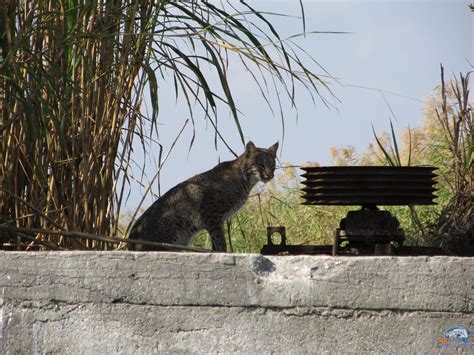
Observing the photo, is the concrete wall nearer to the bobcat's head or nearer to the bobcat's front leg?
the bobcat's front leg

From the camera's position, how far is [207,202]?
5594 millimetres

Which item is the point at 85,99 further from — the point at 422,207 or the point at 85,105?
the point at 422,207

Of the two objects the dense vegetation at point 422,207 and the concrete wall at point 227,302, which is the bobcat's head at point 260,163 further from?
the concrete wall at point 227,302

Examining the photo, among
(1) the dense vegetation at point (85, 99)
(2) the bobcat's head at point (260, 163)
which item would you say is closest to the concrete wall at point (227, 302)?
(1) the dense vegetation at point (85, 99)

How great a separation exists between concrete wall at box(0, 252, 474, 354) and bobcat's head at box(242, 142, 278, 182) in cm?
286

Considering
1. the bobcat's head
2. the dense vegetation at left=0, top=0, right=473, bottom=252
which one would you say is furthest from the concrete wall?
the bobcat's head

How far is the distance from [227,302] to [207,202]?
2.78 metres

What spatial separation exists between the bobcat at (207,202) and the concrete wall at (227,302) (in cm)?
216

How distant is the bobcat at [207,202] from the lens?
5.36m

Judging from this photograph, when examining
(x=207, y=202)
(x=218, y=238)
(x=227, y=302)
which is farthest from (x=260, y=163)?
(x=227, y=302)

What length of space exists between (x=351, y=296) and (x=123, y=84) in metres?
1.61

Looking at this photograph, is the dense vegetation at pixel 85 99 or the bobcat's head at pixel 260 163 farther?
the bobcat's head at pixel 260 163

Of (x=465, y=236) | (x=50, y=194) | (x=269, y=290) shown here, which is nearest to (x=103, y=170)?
(x=50, y=194)

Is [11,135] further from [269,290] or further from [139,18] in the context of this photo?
[269,290]
